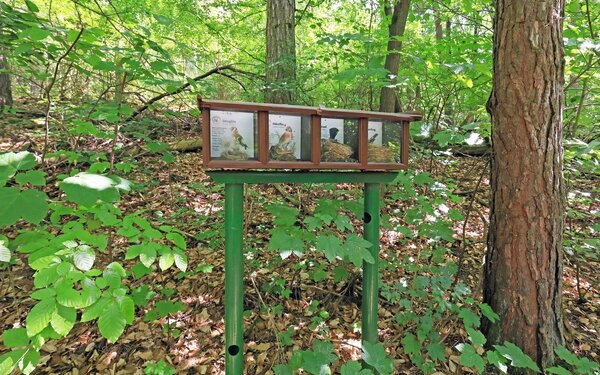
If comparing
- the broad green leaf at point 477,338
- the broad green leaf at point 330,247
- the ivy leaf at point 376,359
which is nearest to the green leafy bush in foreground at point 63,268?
the broad green leaf at point 330,247

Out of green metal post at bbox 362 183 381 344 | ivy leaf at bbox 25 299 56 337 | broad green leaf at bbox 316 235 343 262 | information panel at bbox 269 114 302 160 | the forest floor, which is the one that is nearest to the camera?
ivy leaf at bbox 25 299 56 337

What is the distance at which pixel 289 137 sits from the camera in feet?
5.13

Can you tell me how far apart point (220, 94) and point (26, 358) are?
426cm

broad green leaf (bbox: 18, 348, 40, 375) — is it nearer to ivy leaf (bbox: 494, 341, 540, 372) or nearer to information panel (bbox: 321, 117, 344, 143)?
information panel (bbox: 321, 117, 344, 143)

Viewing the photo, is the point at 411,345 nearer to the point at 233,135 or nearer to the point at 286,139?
the point at 286,139

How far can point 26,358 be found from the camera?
4.58 feet

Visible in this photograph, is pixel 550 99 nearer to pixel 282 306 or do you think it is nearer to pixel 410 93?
pixel 282 306

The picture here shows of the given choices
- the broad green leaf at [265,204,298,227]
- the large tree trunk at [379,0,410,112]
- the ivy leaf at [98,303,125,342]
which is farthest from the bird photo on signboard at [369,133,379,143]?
the large tree trunk at [379,0,410,112]

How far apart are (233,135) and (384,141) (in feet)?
2.69

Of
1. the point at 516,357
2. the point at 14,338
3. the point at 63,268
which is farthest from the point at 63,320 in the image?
the point at 516,357

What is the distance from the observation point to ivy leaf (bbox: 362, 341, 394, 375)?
1622 millimetres

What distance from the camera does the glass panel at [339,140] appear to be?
163 cm

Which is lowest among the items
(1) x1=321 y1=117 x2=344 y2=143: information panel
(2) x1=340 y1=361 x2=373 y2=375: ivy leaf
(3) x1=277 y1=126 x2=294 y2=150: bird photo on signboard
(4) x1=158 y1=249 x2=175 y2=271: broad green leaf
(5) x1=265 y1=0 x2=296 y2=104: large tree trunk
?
(2) x1=340 y1=361 x2=373 y2=375: ivy leaf

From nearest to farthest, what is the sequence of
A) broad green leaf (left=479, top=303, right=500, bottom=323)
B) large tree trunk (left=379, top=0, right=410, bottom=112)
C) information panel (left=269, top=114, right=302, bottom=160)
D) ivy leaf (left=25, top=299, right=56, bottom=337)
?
ivy leaf (left=25, top=299, right=56, bottom=337), information panel (left=269, top=114, right=302, bottom=160), broad green leaf (left=479, top=303, right=500, bottom=323), large tree trunk (left=379, top=0, right=410, bottom=112)
